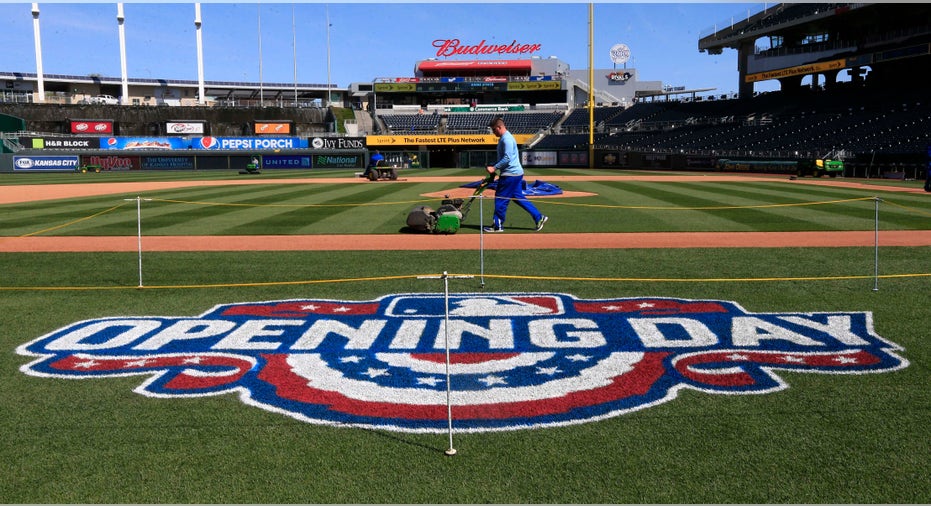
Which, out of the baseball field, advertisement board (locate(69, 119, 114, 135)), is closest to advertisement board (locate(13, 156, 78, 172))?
advertisement board (locate(69, 119, 114, 135))

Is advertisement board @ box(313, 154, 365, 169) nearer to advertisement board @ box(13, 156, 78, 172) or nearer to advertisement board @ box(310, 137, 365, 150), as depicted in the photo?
advertisement board @ box(310, 137, 365, 150)

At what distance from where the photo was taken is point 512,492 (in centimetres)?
374

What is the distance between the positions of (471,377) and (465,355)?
1.88 feet

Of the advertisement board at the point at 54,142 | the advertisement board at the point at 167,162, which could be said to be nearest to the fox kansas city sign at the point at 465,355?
→ the advertisement board at the point at 167,162

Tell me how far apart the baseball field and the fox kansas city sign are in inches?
1.3

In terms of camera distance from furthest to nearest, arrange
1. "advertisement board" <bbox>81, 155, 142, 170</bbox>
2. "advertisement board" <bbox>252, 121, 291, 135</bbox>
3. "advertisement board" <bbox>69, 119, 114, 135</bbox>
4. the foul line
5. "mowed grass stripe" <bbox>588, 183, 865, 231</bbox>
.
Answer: "advertisement board" <bbox>252, 121, 291, 135</bbox> < "advertisement board" <bbox>69, 119, 114, 135</bbox> < "advertisement board" <bbox>81, 155, 142, 170</bbox> < "mowed grass stripe" <bbox>588, 183, 865, 231</bbox> < the foul line

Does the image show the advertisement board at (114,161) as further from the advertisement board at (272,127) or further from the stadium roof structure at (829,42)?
the stadium roof structure at (829,42)

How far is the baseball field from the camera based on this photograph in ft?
12.8

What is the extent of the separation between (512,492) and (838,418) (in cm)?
244

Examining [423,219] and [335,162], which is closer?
[423,219]

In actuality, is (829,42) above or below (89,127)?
above

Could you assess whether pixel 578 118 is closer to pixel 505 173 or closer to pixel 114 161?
pixel 114 161

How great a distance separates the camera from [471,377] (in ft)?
18.3

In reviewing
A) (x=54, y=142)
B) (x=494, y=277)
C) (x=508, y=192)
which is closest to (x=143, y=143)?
(x=54, y=142)
